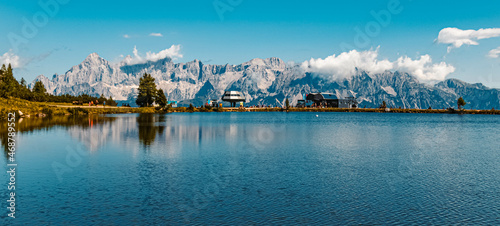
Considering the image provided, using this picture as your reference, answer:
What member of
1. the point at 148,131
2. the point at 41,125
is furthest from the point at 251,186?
the point at 41,125

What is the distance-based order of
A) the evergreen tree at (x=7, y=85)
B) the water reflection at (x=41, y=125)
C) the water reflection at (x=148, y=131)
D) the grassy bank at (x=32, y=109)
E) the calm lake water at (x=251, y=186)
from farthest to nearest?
1. the evergreen tree at (x=7, y=85)
2. the grassy bank at (x=32, y=109)
3. the water reflection at (x=41, y=125)
4. the water reflection at (x=148, y=131)
5. the calm lake water at (x=251, y=186)

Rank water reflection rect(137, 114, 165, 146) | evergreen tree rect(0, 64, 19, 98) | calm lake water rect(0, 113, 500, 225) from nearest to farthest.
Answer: calm lake water rect(0, 113, 500, 225) < water reflection rect(137, 114, 165, 146) < evergreen tree rect(0, 64, 19, 98)

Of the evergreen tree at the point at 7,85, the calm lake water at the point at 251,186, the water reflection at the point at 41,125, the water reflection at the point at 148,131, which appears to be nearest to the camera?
the calm lake water at the point at 251,186

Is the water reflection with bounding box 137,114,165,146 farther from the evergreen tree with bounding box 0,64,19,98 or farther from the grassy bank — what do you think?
the evergreen tree with bounding box 0,64,19,98

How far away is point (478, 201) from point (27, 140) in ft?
218

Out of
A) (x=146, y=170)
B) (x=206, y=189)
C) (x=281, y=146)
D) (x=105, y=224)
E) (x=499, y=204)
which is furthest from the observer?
(x=281, y=146)

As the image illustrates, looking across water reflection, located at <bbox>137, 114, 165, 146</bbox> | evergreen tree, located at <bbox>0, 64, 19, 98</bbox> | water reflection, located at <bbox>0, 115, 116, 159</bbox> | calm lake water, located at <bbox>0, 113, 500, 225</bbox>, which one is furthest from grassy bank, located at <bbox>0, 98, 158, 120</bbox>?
calm lake water, located at <bbox>0, 113, 500, 225</bbox>

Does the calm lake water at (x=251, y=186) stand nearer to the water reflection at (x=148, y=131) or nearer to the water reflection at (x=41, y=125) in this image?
the water reflection at (x=148, y=131)

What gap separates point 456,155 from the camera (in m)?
52.7

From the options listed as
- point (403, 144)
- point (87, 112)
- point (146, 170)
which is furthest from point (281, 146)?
point (87, 112)

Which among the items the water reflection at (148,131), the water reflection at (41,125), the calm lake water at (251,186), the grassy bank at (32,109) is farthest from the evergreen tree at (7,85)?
the calm lake water at (251,186)

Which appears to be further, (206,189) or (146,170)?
(146,170)

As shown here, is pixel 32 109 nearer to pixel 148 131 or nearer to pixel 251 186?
pixel 148 131

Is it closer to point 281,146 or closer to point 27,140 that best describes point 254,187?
point 281,146
